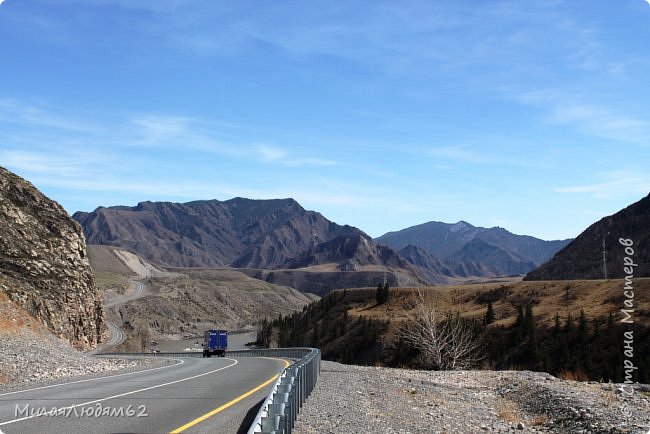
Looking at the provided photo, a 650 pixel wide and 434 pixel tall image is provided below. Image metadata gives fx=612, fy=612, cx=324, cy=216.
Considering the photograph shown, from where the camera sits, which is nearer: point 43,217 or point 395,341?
point 43,217

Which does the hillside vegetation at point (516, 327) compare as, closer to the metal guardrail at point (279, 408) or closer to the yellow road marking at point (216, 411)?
the yellow road marking at point (216, 411)

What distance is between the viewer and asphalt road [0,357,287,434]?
11.3m

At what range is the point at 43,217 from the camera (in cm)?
7006

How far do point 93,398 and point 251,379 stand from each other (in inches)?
364

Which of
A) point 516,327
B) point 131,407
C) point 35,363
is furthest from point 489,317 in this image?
point 131,407

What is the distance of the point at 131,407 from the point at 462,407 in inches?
448

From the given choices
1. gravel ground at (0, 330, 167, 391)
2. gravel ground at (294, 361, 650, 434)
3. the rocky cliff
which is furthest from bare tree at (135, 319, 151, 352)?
gravel ground at (294, 361, 650, 434)

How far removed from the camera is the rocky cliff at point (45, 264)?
2233 inches

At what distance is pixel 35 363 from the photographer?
1078 inches

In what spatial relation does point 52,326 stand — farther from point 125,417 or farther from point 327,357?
point 327,357

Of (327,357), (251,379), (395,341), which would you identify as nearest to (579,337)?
(395,341)

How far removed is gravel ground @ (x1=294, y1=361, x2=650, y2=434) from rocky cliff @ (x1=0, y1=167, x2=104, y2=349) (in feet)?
132

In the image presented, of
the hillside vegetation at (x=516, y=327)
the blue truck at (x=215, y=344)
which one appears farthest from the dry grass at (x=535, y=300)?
the blue truck at (x=215, y=344)

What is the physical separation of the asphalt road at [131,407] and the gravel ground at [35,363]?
5255mm
